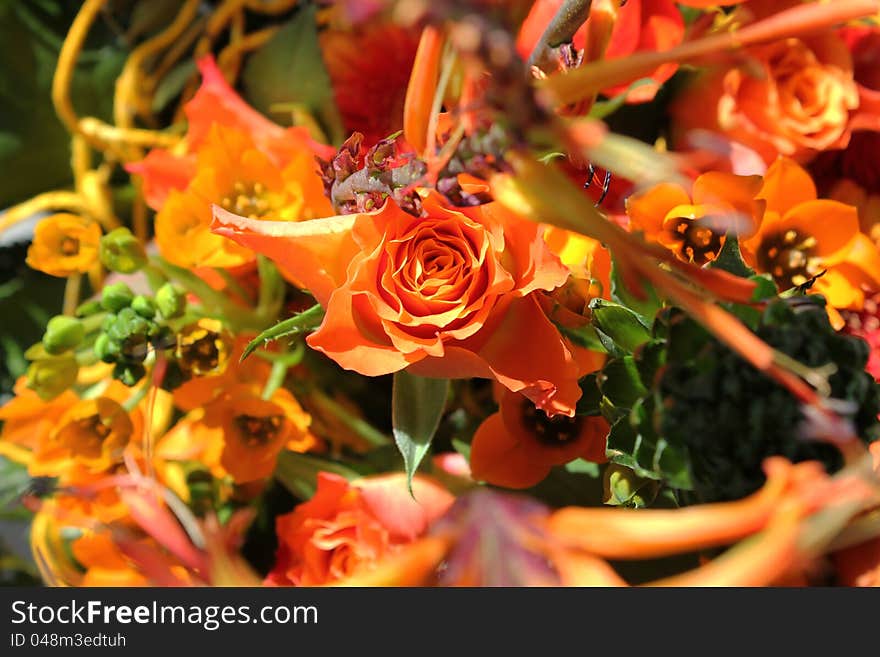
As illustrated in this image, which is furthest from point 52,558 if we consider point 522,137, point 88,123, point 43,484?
point 522,137

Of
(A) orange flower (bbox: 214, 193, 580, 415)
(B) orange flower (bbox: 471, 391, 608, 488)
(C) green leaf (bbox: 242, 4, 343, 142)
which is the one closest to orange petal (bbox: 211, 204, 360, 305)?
(A) orange flower (bbox: 214, 193, 580, 415)

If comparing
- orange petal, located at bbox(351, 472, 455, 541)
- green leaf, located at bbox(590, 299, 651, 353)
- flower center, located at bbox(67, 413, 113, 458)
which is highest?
flower center, located at bbox(67, 413, 113, 458)

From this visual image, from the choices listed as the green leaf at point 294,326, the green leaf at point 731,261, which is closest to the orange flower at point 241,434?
the green leaf at point 294,326

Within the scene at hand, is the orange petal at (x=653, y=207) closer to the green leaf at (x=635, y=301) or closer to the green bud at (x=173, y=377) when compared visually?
the green leaf at (x=635, y=301)

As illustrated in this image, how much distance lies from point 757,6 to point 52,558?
0.43 metres

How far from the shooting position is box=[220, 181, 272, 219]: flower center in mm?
382

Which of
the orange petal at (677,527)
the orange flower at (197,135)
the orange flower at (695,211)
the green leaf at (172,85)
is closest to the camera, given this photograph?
the orange petal at (677,527)

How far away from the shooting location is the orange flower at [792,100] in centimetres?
38

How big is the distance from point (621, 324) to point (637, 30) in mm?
151

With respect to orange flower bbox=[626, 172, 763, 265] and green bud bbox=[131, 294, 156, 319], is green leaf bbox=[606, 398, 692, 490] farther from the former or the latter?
green bud bbox=[131, 294, 156, 319]

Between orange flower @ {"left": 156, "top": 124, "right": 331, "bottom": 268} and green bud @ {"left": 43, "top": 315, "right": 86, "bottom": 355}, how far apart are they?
0.05 meters

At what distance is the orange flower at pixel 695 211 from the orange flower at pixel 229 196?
13 cm

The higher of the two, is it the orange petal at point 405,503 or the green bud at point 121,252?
the green bud at point 121,252

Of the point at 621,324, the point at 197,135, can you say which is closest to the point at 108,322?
the point at 197,135
